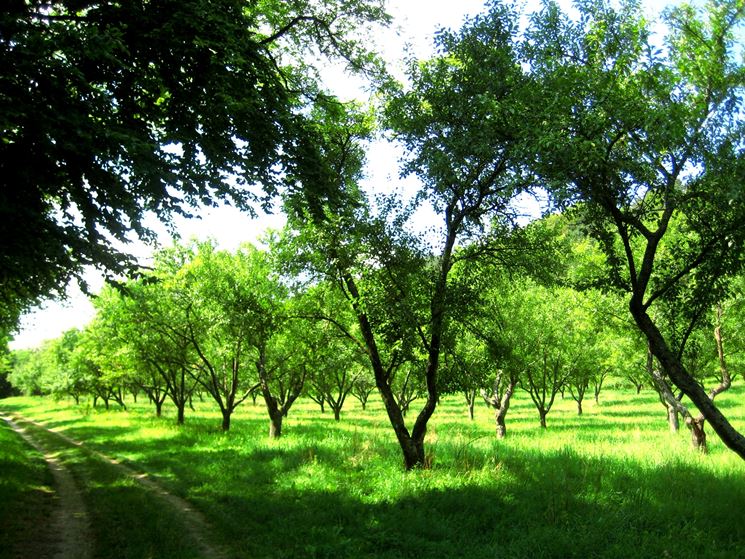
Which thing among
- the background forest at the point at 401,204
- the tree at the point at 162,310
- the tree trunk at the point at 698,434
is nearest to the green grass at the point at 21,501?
the background forest at the point at 401,204

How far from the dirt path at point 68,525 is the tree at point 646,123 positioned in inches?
393

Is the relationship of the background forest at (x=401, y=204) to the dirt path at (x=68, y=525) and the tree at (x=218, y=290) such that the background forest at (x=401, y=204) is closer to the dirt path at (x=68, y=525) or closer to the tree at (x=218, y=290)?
the dirt path at (x=68, y=525)

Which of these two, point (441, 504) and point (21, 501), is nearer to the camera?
point (441, 504)

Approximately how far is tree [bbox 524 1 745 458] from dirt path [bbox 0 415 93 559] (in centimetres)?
999

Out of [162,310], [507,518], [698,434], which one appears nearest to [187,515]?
[507,518]

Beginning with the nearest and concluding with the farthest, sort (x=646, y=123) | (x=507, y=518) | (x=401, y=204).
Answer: (x=646, y=123) < (x=507, y=518) < (x=401, y=204)

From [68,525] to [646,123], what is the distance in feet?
41.3

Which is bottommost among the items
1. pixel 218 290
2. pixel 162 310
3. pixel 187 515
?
pixel 187 515

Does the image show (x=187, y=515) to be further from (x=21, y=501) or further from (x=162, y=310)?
(x=162, y=310)

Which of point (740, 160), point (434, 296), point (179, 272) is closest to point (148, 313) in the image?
point (179, 272)

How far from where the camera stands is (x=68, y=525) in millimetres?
9508

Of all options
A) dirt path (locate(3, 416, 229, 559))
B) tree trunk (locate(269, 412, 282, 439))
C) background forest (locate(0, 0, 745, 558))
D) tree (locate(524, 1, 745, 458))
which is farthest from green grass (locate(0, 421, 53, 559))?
tree (locate(524, 1, 745, 458))

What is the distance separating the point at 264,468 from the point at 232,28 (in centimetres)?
1130

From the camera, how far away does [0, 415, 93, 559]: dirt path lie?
8.02m
